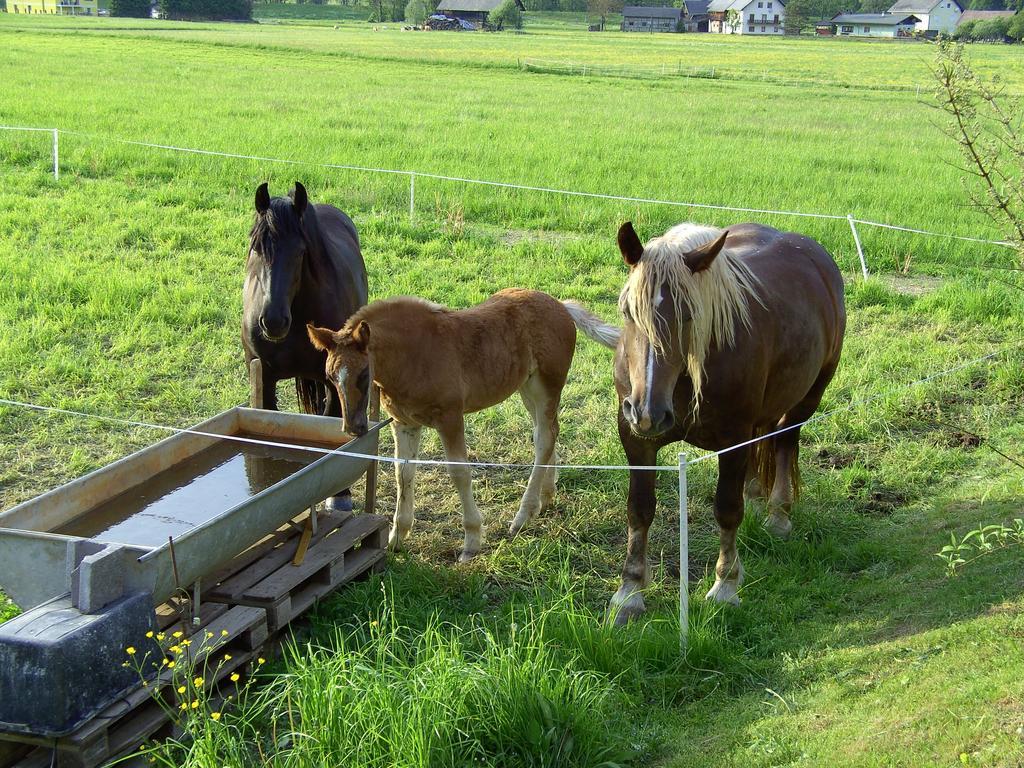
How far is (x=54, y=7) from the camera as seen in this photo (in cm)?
9081

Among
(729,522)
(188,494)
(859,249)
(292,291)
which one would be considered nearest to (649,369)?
(729,522)

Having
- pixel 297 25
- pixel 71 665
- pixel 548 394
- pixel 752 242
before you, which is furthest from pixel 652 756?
pixel 297 25

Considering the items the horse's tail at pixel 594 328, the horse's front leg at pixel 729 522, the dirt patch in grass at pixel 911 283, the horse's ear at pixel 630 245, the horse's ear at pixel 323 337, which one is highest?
the horse's ear at pixel 630 245

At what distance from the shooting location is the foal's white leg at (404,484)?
580 cm

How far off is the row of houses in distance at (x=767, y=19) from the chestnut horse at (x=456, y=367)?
337 feet

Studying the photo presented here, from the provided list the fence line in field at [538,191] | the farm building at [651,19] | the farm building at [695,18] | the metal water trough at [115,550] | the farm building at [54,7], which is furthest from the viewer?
the farm building at [695,18]

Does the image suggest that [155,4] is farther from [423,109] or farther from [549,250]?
[549,250]

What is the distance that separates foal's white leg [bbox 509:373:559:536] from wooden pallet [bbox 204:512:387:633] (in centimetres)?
113

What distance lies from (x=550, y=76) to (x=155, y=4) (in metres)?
59.1

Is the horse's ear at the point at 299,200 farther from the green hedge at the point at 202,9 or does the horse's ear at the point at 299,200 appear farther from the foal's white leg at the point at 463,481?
the green hedge at the point at 202,9

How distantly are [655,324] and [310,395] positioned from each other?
327 cm

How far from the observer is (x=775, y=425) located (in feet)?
20.9

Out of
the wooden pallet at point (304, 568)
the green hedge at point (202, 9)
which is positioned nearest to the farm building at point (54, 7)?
the green hedge at point (202, 9)

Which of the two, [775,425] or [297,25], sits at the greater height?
[297,25]
